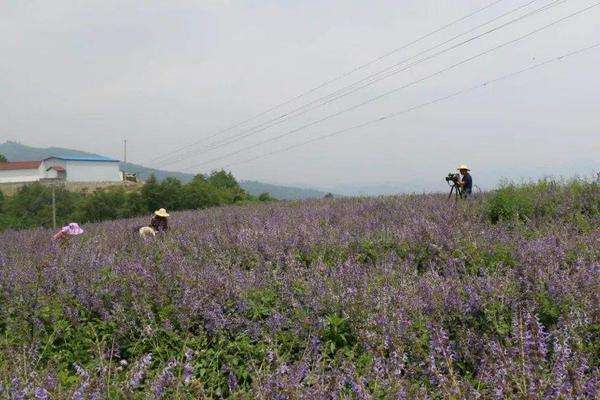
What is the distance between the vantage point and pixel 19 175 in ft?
289

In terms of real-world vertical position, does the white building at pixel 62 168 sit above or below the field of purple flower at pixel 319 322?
above

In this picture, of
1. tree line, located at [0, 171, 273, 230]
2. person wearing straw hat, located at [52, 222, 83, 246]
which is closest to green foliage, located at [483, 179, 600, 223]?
person wearing straw hat, located at [52, 222, 83, 246]

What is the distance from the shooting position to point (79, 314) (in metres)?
4.34

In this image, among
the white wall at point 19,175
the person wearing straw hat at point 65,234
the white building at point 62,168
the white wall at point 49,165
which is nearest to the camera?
the person wearing straw hat at point 65,234

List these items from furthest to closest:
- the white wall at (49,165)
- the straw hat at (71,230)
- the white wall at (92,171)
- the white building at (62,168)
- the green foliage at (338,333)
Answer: the white wall at (92,171)
the white building at (62,168)
the white wall at (49,165)
the straw hat at (71,230)
the green foliage at (338,333)

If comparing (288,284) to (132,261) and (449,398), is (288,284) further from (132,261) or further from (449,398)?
(449,398)

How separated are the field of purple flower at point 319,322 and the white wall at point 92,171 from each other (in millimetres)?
86867

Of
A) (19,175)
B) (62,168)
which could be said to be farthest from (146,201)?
(19,175)

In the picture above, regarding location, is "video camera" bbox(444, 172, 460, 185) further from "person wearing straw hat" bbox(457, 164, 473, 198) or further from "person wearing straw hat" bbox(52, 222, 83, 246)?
"person wearing straw hat" bbox(52, 222, 83, 246)

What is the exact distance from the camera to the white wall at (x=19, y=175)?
8756cm

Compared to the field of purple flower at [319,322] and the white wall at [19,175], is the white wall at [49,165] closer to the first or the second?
the white wall at [19,175]

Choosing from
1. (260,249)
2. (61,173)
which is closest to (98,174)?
(61,173)

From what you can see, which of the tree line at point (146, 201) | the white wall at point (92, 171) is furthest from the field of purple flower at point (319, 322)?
the white wall at point (92, 171)

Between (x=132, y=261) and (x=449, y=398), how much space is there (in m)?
4.06
